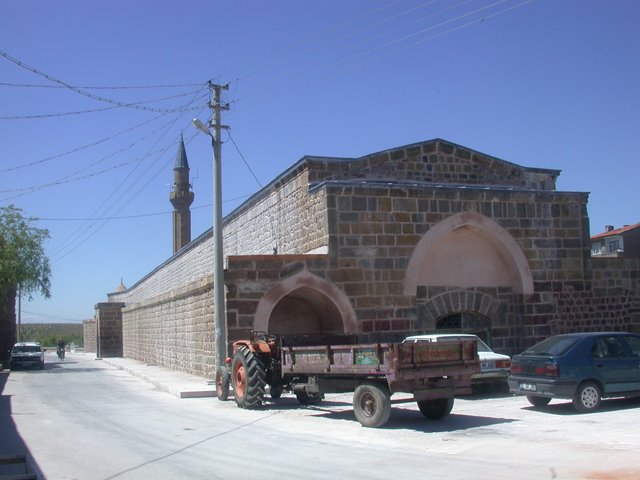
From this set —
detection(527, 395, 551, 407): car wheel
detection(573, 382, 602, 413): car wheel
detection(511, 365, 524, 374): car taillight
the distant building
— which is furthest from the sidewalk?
the distant building

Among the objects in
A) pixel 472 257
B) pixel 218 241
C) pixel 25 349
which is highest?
pixel 218 241

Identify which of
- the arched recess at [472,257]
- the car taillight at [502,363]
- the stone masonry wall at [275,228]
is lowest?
the car taillight at [502,363]

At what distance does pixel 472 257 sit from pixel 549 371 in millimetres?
8635

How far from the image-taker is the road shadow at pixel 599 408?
1315 cm

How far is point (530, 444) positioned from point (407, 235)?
1058 cm

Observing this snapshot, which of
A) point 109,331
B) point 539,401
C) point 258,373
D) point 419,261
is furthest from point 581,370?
point 109,331

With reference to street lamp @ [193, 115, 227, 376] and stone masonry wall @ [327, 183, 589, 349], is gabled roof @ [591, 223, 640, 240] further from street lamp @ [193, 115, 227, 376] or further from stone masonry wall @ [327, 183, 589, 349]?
street lamp @ [193, 115, 227, 376]

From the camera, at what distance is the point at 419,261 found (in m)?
20.0

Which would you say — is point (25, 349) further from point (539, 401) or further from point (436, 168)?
point (539, 401)

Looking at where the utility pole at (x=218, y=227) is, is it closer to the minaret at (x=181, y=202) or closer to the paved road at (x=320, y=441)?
the paved road at (x=320, y=441)

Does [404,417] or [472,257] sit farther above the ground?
[472,257]

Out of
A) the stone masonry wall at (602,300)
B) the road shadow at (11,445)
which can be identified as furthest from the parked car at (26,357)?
the stone masonry wall at (602,300)

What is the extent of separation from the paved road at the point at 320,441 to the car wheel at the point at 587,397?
261mm

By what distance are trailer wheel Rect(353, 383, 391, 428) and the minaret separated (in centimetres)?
4665
